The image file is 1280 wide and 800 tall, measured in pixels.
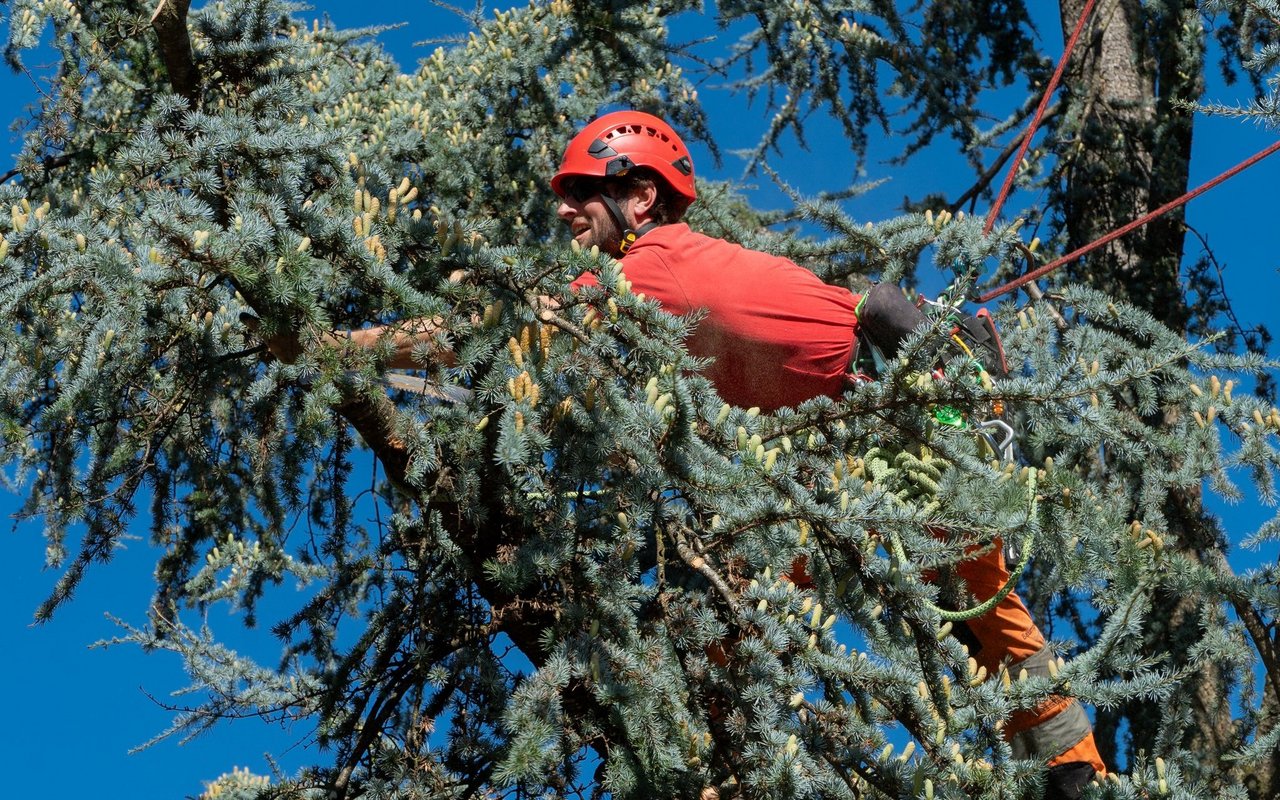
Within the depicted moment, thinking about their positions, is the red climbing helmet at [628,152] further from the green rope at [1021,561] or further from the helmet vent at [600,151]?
the green rope at [1021,561]

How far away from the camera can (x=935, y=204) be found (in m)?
8.44

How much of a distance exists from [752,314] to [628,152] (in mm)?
967

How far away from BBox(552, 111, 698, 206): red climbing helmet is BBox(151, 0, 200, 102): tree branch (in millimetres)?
1351

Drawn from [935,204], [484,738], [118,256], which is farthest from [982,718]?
[935,204]

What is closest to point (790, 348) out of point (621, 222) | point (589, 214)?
point (621, 222)

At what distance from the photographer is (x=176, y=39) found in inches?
175

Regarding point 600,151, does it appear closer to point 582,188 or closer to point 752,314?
point 582,188

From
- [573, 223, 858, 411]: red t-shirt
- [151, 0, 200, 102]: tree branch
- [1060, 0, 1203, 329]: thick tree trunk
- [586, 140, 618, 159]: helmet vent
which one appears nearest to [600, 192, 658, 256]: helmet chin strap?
[586, 140, 618, 159]: helmet vent

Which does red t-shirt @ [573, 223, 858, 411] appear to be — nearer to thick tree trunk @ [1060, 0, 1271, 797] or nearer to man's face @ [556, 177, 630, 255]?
man's face @ [556, 177, 630, 255]

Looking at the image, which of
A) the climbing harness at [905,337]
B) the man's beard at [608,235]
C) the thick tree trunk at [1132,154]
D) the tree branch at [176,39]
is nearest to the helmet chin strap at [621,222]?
the man's beard at [608,235]

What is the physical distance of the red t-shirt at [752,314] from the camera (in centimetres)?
455

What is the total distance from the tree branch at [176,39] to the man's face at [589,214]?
139 centimetres

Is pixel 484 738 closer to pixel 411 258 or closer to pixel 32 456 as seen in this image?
pixel 411 258

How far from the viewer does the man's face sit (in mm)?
5211
